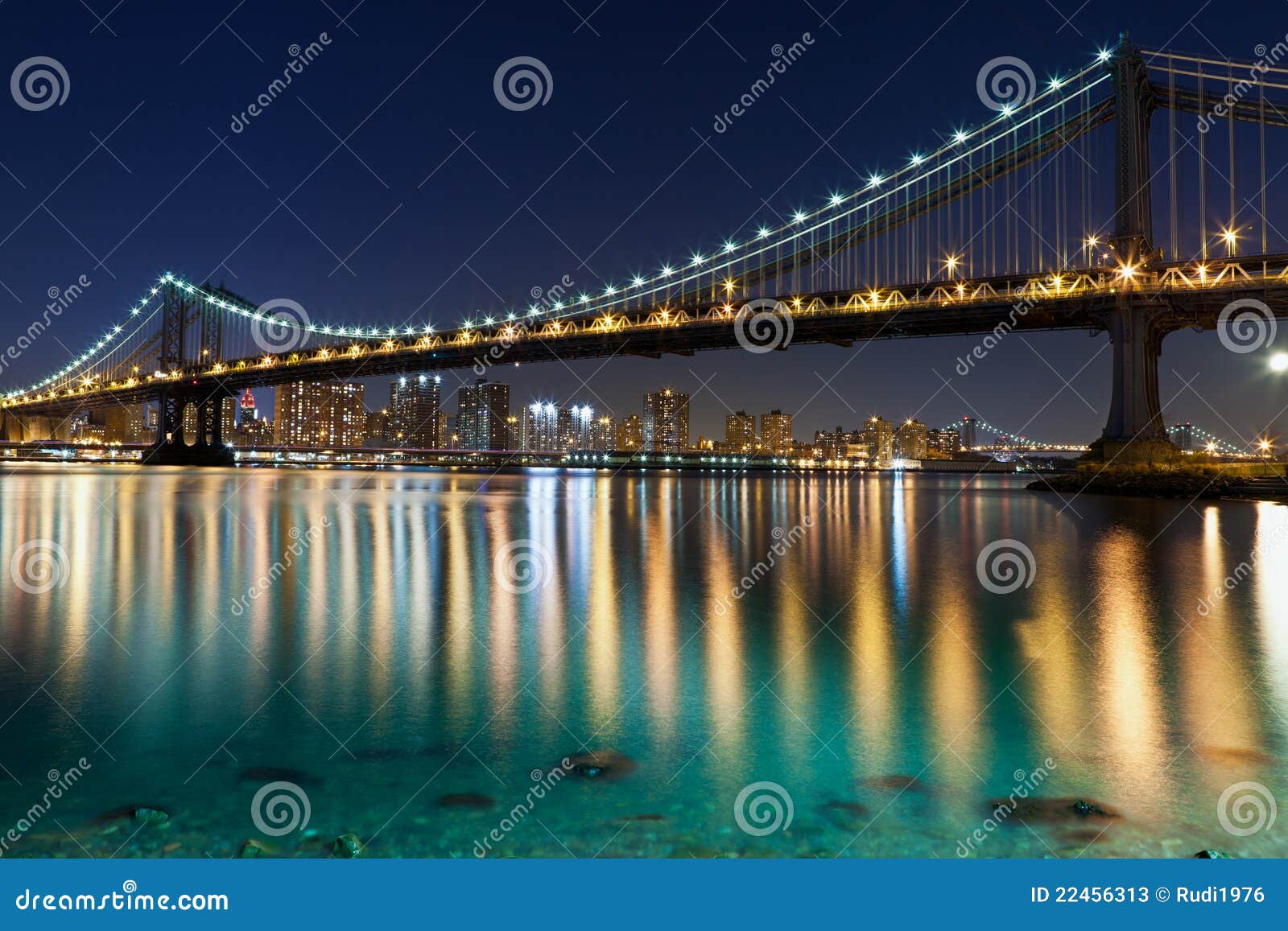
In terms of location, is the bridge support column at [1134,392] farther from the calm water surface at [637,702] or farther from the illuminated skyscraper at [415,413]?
the illuminated skyscraper at [415,413]

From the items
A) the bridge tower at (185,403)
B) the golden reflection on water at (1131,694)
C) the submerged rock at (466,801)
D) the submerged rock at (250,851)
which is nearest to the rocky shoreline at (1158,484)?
the golden reflection on water at (1131,694)

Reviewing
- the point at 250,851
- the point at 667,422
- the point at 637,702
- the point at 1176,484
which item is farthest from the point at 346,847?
the point at 667,422

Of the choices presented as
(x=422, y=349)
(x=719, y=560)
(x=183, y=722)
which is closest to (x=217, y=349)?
(x=422, y=349)

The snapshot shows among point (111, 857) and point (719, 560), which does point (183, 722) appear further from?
point (719, 560)

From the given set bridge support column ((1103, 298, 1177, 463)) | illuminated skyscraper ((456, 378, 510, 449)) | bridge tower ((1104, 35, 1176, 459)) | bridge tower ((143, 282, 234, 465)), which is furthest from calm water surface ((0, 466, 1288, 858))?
illuminated skyscraper ((456, 378, 510, 449))

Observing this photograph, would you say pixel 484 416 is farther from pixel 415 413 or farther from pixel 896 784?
pixel 896 784

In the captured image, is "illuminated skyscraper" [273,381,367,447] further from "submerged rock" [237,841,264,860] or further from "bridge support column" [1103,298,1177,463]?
"submerged rock" [237,841,264,860]
